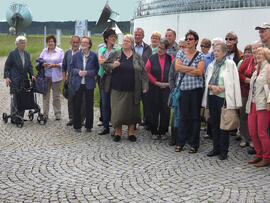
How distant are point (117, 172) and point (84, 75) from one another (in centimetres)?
303

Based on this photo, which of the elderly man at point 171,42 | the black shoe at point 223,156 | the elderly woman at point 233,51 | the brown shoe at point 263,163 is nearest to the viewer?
the brown shoe at point 263,163

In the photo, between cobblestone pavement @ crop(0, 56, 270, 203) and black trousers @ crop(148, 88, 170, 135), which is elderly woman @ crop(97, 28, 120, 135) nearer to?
cobblestone pavement @ crop(0, 56, 270, 203)

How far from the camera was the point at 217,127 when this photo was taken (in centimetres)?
687

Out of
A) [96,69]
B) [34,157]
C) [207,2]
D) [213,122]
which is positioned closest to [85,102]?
[96,69]

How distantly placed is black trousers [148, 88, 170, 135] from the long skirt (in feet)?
1.25

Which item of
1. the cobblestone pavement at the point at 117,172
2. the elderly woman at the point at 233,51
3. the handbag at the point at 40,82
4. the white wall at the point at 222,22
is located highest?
the white wall at the point at 222,22

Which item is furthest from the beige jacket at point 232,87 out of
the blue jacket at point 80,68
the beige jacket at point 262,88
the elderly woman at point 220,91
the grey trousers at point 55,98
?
the grey trousers at point 55,98

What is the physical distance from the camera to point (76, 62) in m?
8.53

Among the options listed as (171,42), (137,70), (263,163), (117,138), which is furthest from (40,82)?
(263,163)

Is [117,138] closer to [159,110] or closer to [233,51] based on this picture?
[159,110]

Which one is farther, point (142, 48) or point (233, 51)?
point (142, 48)

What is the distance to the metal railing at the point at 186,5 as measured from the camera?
16375 mm

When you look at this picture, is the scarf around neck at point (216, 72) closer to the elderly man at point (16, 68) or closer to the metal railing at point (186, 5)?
the elderly man at point (16, 68)

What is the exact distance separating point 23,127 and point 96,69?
6.86 feet
